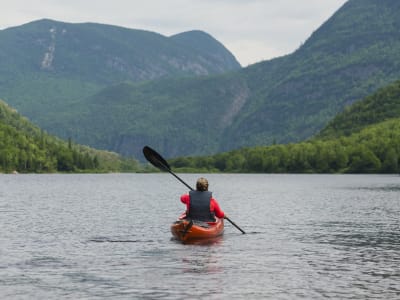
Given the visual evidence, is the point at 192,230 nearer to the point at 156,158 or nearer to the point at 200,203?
the point at 200,203

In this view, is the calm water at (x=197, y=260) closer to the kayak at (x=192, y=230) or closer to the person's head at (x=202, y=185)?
the kayak at (x=192, y=230)

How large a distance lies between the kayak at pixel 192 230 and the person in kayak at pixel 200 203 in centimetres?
45

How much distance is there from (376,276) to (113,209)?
59529mm

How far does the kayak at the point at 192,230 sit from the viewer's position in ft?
163

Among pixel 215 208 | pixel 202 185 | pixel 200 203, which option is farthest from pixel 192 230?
pixel 202 185

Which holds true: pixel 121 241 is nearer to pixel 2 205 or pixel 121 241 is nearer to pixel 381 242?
pixel 381 242

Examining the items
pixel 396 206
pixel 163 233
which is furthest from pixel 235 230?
pixel 396 206

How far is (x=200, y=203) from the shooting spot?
49.8m

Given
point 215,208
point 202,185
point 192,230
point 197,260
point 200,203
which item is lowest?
point 197,260

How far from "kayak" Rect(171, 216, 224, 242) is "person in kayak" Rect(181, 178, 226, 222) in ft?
1.48

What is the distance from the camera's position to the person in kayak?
49.6 meters

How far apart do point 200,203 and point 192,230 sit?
2037 mm

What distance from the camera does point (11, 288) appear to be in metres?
32.6

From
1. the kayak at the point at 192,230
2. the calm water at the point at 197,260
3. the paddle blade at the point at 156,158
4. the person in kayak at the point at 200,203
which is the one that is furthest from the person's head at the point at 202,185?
the paddle blade at the point at 156,158
